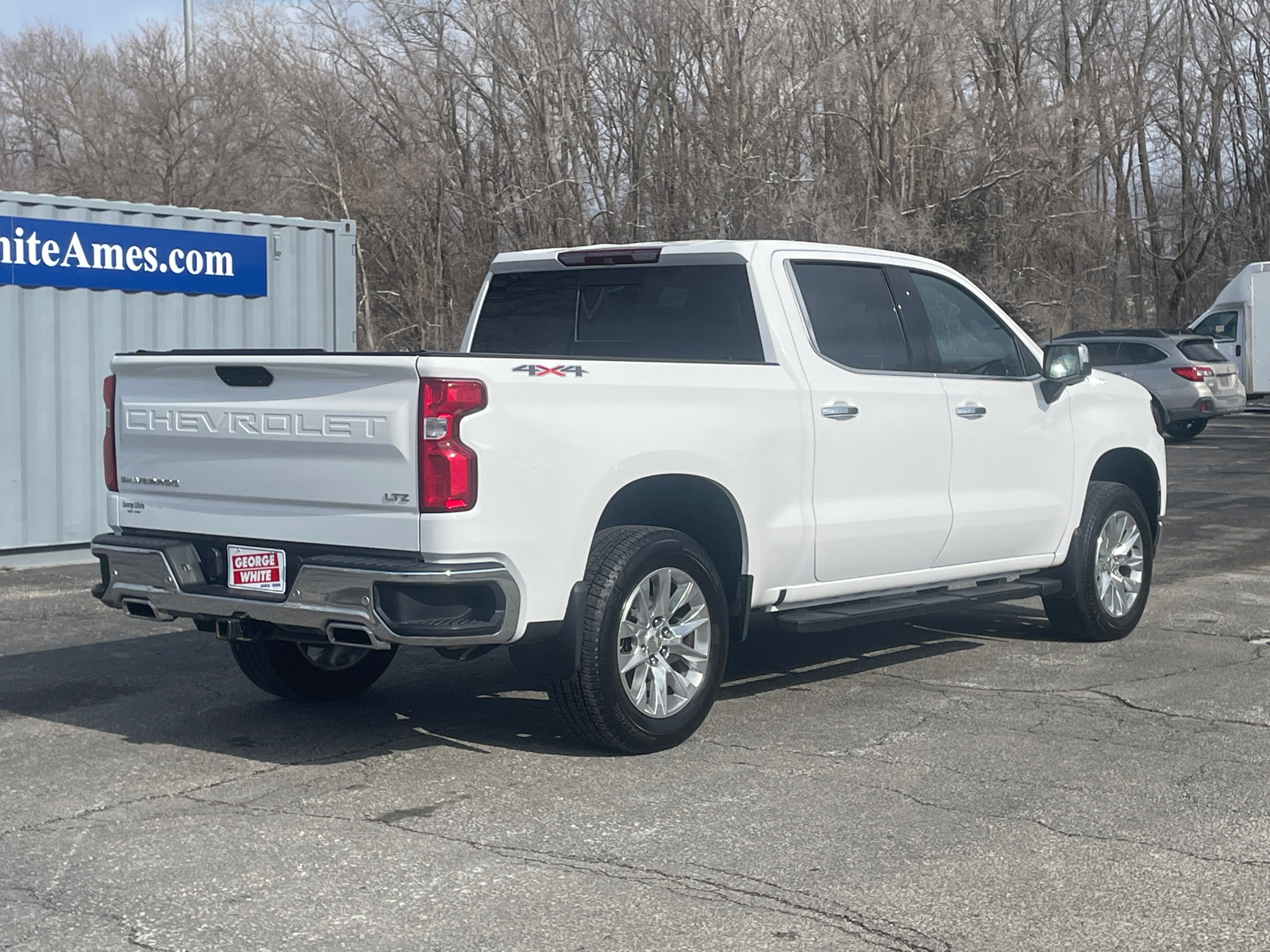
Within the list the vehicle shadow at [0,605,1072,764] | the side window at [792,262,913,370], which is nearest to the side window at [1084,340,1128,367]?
the vehicle shadow at [0,605,1072,764]

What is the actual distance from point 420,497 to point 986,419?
3.43 meters

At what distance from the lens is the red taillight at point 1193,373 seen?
23953 millimetres

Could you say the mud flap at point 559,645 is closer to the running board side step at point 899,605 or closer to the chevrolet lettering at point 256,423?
the chevrolet lettering at point 256,423

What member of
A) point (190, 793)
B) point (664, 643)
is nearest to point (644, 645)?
point (664, 643)

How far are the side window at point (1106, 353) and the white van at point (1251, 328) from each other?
10.2ft

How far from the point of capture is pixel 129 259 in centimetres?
1296

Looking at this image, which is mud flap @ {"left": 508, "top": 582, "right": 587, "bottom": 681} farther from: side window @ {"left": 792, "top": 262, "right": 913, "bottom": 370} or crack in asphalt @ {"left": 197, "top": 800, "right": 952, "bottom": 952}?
side window @ {"left": 792, "top": 262, "right": 913, "bottom": 370}

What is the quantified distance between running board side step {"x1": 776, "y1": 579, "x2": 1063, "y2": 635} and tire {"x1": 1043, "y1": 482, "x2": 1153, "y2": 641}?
0.54ft

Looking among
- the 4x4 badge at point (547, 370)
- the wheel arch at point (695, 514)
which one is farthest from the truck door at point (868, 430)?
the 4x4 badge at point (547, 370)

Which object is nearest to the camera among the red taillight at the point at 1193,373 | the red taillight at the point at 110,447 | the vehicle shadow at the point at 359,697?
the vehicle shadow at the point at 359,697

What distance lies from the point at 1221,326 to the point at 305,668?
977 inches

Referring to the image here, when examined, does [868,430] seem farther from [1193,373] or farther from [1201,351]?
[1201,351]

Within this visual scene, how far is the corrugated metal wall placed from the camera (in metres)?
12.3

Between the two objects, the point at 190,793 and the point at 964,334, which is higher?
the point at 964,334
